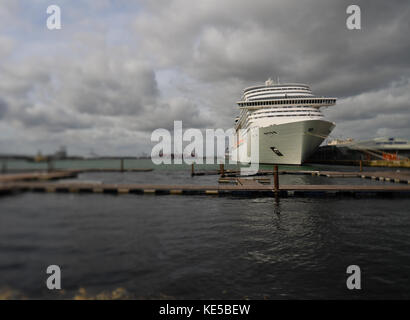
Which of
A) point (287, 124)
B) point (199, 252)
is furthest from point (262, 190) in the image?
point (287, 124)

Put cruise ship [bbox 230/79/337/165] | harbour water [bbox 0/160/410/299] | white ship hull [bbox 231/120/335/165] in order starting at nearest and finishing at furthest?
harbour water [bbox 0/160/410/299] < white ship hull [bbox 231/120/335/165] < cruise ship [bbox 230/79/337/165]

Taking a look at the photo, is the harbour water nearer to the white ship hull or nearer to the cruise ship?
the white ship hull

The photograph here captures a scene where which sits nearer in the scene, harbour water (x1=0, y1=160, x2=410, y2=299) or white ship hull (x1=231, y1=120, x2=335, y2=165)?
harbour water (x1=0, y1=160, x2=410, y2=299)

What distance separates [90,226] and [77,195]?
10.4 m

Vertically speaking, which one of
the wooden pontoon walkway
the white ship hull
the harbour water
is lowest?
the harbour water

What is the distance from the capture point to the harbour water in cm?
586

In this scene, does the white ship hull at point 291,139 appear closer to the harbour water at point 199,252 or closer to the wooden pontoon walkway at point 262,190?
the wooden pontoon walkway at point 262,190

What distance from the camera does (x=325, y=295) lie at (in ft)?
21.2

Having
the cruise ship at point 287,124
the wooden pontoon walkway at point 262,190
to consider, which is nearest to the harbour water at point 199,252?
the wooden pontoon walkway at point 262,190

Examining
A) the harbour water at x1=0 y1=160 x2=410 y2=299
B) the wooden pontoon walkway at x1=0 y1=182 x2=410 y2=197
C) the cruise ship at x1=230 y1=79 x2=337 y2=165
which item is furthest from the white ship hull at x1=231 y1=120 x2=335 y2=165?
the harbour water at x1=0 y1=160 x2=410 y2=299

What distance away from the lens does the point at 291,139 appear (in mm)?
45531

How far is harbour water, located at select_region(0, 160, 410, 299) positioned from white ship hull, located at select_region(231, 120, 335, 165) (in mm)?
30993

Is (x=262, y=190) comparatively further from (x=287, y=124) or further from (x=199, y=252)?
(x=287, y=124)
